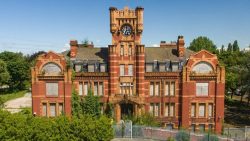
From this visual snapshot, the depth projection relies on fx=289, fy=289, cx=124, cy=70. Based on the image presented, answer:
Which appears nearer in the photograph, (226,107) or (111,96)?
(111,96)

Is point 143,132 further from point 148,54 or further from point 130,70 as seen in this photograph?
point 148,54

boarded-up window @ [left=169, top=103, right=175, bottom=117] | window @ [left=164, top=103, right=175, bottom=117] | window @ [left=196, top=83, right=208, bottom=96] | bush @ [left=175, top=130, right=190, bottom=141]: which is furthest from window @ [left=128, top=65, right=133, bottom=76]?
bush @ [left=175, top=130, right=190, bottom=141]

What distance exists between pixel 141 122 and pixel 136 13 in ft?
49.6

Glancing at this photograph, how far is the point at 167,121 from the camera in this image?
4231cm

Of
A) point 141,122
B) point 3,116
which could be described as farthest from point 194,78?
point 3,116

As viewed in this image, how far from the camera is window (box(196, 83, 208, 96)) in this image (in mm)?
41156

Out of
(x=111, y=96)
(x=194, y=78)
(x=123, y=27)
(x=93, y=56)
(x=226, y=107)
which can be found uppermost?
(x=123, y=27)

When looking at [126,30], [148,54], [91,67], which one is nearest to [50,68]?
[91,67]

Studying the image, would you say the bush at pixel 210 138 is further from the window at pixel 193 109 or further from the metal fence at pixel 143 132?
the window at pixel 193 109

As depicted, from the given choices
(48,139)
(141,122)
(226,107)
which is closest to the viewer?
(48,139)

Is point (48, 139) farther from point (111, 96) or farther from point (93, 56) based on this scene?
point (93, 56)

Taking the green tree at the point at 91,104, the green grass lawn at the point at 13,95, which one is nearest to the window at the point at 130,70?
the green tree at the point at 91,104

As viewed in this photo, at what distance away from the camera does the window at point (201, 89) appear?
41156mm

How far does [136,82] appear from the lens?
137ft
